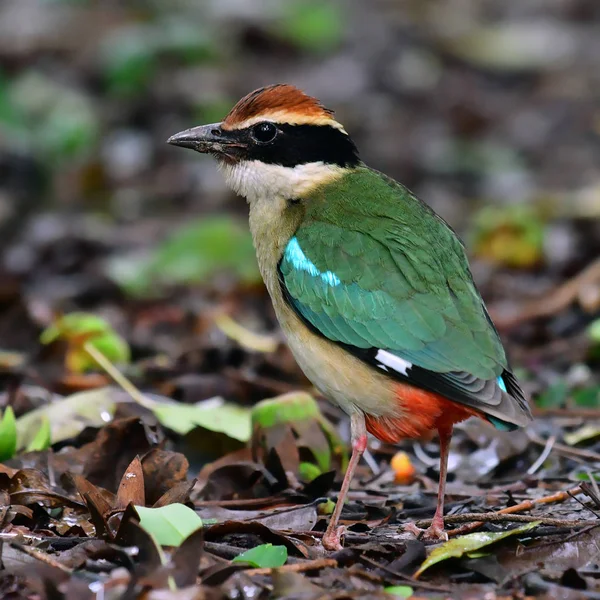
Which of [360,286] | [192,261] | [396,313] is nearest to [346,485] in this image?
[396,313]

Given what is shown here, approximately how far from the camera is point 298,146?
18.8 feet

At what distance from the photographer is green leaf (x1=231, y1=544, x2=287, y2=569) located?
417 cm

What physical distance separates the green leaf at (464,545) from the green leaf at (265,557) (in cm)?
50

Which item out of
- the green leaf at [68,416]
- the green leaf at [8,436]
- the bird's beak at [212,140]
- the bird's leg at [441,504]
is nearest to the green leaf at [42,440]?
the green leaf at [68,416]

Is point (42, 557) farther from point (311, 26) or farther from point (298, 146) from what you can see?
point (311, 26)

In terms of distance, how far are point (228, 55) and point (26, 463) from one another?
10156 mm

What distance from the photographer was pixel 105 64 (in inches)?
561

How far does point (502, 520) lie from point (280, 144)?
2.15 m

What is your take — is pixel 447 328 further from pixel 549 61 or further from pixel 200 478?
pixel 549 61

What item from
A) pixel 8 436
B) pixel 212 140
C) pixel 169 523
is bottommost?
pixel 8 436

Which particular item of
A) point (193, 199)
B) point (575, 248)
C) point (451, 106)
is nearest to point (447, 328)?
point (575, 248)

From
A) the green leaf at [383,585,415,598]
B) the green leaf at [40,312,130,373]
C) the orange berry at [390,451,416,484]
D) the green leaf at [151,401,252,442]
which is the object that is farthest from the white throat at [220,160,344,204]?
the green leaf at [383,585,415,598]

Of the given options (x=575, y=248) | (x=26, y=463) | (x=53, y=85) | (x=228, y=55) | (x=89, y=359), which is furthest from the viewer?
(x=228, y=55)

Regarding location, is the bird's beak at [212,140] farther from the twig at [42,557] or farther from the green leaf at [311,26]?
the green leaf at [311,26]
